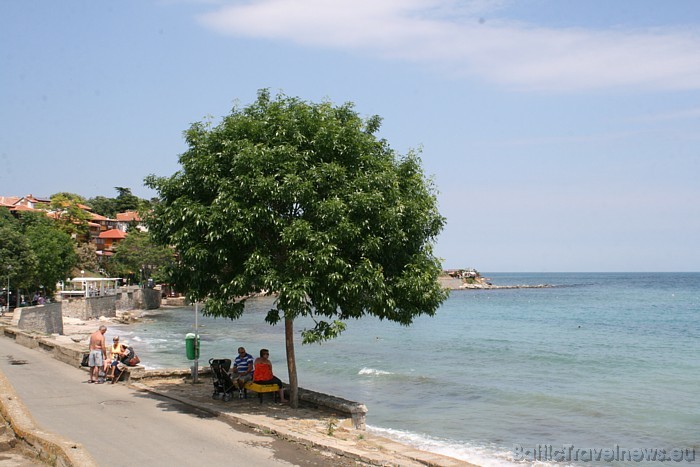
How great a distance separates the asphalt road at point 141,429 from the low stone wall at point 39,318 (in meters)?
18.1

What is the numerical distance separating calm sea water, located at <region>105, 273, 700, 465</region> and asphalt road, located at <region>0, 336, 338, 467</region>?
598cm

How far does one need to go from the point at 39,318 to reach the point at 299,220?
28961 millimetres

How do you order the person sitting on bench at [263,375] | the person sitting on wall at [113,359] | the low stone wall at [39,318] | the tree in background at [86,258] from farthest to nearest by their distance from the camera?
the tree in background at [86,258], the low stone wall at [39,318], the person sitting on wall at [113,359], the person sitting on bench at [263,375]

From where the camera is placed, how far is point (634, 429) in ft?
61.9

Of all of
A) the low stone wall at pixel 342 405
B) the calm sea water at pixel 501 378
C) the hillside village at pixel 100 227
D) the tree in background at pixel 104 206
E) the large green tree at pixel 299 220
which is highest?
the tree in background at pixel 104 206

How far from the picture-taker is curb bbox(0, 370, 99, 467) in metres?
7.78

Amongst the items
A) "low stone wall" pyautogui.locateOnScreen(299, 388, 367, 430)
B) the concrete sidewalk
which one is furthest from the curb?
"low stone wall" pyautogui.locateOnScreen(299, 388, 367, 430)

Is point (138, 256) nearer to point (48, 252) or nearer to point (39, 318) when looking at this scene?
point (48, 252)

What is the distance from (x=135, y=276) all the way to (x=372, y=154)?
278ft

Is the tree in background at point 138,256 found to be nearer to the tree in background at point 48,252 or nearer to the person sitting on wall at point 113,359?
the tree in background at point 48,252

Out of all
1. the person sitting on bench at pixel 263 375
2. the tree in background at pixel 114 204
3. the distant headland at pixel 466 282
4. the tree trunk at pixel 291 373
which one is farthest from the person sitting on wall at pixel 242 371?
the distant headland at pixel 466 282

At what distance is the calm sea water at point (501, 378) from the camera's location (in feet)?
58.6

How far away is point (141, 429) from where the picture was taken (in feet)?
37.5

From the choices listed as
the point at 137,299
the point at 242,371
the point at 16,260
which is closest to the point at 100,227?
the point at 137,299
